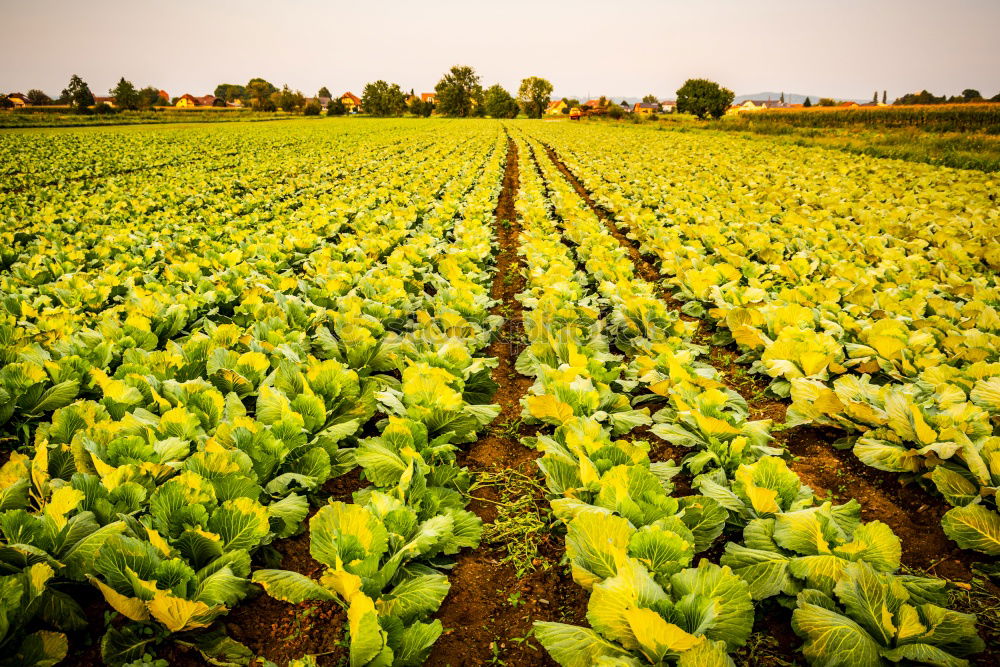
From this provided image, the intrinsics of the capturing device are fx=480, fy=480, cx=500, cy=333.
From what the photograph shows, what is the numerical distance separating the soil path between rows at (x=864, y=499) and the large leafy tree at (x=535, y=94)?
318 ft

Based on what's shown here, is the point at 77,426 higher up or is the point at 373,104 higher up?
the point at 373,104

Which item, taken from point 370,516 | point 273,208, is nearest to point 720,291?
point 370,516

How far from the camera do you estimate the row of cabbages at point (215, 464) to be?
1681 mm

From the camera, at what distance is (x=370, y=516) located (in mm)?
1872

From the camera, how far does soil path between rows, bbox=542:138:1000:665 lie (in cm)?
191

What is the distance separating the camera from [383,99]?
81438 mm

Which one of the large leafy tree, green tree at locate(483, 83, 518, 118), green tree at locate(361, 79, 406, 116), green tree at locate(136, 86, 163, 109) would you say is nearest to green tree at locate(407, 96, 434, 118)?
green tree at locate(361, 79, 406, 116)

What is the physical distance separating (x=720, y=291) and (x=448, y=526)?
3893 mm

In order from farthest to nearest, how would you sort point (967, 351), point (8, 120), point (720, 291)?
point (8, 120) → point (720, 291) → point (967, 351)

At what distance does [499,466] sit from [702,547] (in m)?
1.22

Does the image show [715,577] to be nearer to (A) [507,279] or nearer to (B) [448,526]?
(B) [448,526]

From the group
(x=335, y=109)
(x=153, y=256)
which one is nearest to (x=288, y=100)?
(x=335, y=109)

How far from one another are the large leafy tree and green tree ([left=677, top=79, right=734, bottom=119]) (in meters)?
35.4

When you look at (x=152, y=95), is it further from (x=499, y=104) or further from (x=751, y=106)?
(x=751, y=106)
